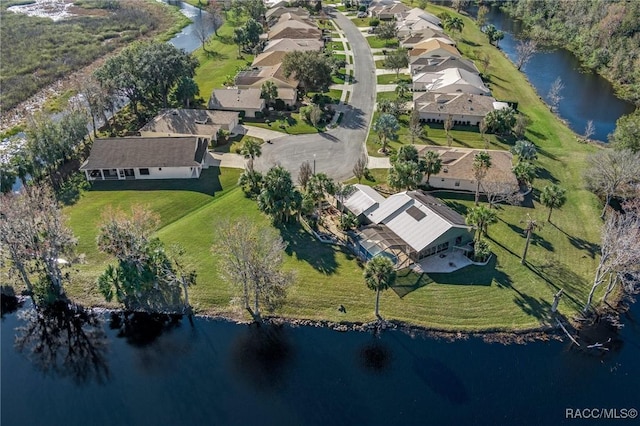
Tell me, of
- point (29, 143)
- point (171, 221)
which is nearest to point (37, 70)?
point (29, 143)

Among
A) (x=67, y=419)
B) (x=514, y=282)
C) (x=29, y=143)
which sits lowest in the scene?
(x=67, y=419)

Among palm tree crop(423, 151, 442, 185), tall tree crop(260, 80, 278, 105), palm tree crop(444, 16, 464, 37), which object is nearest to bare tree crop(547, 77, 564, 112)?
palm tree crop(444, 16, 464, 37)

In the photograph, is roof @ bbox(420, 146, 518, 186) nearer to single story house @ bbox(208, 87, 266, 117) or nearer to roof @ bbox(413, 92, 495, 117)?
roof @ bbox(413, 92, 495, 117)

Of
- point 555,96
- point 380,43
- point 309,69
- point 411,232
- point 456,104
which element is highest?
point 309,69

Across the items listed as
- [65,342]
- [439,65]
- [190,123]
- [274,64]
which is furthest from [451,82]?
[65,342]

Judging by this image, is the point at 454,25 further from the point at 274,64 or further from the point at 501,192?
the point at 501,192

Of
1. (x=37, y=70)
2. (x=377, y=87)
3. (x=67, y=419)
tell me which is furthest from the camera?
(x=37, y=70)

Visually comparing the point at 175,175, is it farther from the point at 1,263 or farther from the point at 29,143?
the point at 1,263
